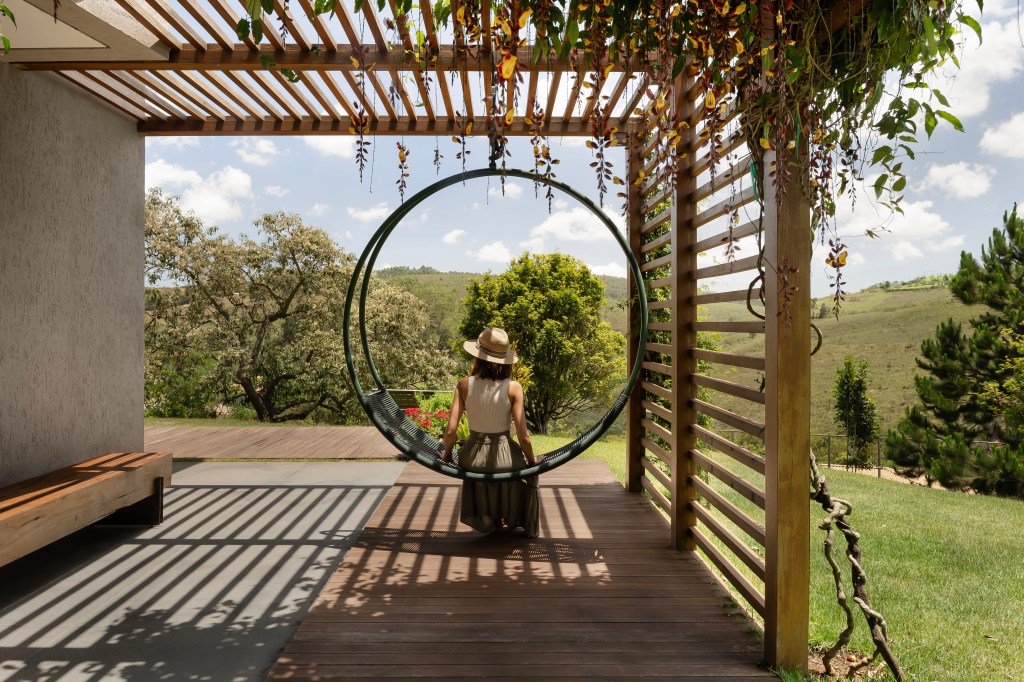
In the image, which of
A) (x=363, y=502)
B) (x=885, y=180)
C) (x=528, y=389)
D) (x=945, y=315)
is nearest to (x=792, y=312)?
(x=885, y=180)

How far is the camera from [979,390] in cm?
1218

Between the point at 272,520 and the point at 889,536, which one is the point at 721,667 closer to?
the point at 272,520

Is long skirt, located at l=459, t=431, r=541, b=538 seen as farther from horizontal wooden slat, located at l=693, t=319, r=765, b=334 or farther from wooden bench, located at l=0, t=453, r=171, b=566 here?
wooden bench, located at l=0, t=453, r=171, b=566

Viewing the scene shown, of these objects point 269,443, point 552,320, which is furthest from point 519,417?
point 552,320

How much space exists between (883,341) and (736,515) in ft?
89.7

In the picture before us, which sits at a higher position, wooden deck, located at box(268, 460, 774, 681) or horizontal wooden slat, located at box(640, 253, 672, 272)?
horizontal wooden slat, located at box(640, 253, 672, 272)

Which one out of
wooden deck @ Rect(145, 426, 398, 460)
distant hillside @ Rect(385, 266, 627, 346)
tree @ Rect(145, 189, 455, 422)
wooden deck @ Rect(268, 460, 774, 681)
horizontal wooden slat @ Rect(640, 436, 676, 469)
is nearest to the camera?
wooden deck @ Rect(268, 460, 774, 681)

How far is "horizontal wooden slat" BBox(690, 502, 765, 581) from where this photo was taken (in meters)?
2.48

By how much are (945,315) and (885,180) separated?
29.7 meters

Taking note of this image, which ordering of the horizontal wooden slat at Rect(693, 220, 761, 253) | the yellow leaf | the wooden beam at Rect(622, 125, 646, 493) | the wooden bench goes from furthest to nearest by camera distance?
the wooden beam at Rect(622, 125, 646, 493), the wooden bench, the horizontal wooden slat at Rect(693, 220, 761, 253), the yellow leaf

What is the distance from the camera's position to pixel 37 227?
3650 millimetres

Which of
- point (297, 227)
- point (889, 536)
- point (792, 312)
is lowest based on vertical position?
point (889, 536)

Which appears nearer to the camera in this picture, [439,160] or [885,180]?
[885,180]

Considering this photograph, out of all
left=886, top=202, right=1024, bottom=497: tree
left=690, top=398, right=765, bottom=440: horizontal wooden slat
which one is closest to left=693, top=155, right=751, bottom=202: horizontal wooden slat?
left=690, top=398, right=765, bottom=440: horizontal wooden slat
